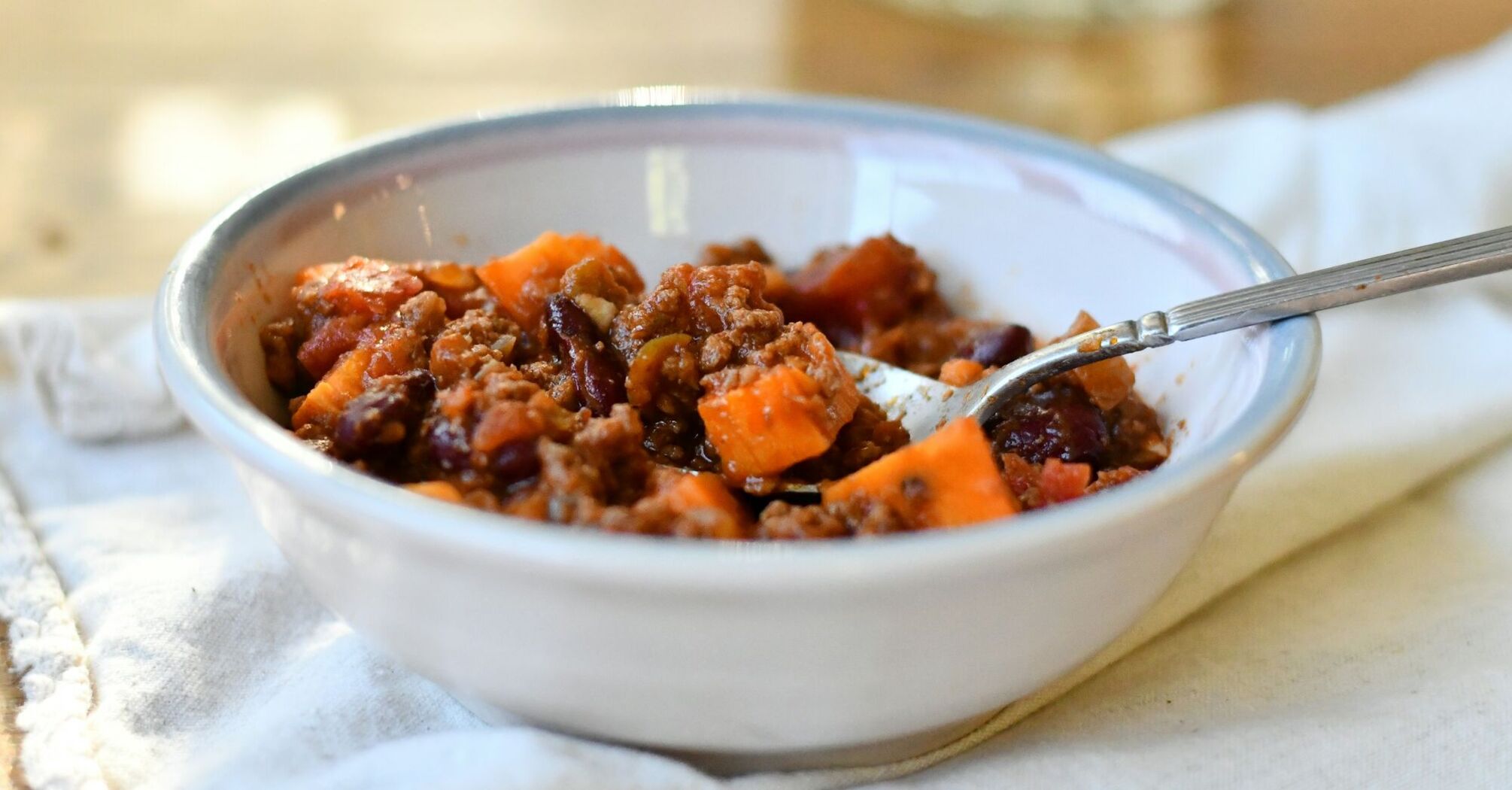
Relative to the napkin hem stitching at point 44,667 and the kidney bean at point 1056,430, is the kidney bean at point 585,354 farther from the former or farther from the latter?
the napkin hem stitching at point 44,667

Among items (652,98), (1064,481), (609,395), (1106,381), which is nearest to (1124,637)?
(1064,481)

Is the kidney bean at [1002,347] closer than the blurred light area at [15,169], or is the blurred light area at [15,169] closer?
the kidney bean at [1002,347]

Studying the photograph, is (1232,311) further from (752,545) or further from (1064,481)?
(752,545)

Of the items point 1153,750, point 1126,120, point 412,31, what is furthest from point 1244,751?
point 412,31

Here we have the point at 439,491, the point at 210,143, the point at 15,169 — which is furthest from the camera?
the point at 210,143

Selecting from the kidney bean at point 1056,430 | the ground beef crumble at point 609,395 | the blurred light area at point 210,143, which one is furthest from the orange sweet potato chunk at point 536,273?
the blurred light area at point 210,143

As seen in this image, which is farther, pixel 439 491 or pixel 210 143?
pixel 210 143
